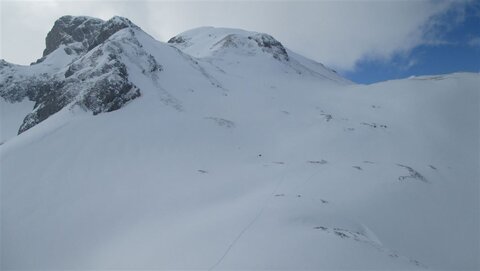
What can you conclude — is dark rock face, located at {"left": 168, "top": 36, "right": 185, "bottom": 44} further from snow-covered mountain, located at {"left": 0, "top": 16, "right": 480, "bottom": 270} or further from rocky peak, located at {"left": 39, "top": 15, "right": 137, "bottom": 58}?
snow-covered mountain, located at {"left": 0, "top": 16, "right": 480, "bottom": 270}

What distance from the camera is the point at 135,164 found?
25797mm

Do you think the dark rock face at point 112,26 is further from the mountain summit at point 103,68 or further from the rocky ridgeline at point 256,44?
the rocky ridgeline at point 256,44

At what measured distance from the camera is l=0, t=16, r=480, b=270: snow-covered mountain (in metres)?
15.6

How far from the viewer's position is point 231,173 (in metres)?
25.5

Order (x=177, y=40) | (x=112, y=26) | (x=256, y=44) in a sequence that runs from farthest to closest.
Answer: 1. (x=177, y=40)
2. (x=256, y=44)
3. (x=112, y=26)

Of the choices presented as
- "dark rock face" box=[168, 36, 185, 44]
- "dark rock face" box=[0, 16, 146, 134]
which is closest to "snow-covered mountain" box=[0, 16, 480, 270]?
"dark rock face" box=[0, 16, 146, 134]

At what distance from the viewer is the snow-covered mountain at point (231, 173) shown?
1563 centimetres

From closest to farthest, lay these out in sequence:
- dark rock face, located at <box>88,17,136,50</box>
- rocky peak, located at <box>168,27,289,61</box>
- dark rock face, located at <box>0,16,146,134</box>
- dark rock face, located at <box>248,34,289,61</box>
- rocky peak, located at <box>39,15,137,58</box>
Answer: dark rock face, located at <box>0,16,146,134</box> → dark rock face, located at <box>88,17,136,50</box> → rocky peak, located at <box>168,27,289,61</box> → dark rock face, located at <box>248,34,289,61</box> → rocky peak, located at <box>39,15,137,58</box>

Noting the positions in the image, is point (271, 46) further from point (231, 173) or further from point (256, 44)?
point (231, 173)

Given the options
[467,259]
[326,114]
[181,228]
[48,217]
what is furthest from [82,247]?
[326,114]

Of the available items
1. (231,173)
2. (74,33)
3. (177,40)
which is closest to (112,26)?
(177,40)

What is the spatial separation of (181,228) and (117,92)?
20447 mm

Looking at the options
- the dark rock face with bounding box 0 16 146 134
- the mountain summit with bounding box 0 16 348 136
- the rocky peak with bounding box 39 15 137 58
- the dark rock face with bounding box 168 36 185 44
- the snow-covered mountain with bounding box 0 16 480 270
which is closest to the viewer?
the snow-covered mountain with bounding box 0 16 480 270

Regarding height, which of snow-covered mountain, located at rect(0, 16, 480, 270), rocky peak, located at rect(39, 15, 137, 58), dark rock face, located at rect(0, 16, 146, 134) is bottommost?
snow-covered mountain, located at rect(0, 16, 480, 270)
